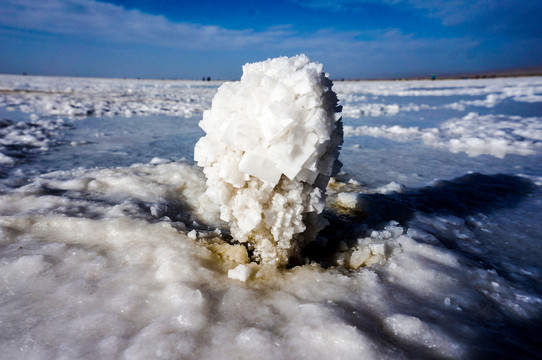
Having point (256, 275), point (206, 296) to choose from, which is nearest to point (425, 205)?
point (256, 275)

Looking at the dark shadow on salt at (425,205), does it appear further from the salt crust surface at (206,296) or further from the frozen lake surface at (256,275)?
the salt crust surface at (206,296)

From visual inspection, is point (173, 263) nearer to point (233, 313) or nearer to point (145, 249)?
point (145, 249)

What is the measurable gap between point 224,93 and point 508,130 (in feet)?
22.3

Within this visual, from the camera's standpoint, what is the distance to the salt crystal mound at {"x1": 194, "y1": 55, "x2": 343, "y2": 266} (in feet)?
5.08

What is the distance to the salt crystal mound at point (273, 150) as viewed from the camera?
1.55m

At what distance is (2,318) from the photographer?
4.38 feet

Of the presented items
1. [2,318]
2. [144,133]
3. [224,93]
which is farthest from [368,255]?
[144,133]

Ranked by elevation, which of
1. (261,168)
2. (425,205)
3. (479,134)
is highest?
(261,168)

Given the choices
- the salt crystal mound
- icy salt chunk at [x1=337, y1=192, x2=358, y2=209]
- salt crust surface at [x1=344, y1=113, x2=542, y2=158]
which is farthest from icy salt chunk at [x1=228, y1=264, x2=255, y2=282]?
salt crust surface at [x1=344, y1=113, x2=542, y2=158]

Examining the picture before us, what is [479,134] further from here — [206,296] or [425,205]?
[206,296]

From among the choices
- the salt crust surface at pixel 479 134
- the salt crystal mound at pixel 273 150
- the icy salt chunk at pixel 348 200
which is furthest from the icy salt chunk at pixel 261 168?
the salt crust surface at pixel 479 134

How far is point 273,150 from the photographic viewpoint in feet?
5.09

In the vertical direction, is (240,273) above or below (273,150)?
below

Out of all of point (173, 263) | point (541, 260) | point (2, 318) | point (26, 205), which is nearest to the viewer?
point (2, 318)
